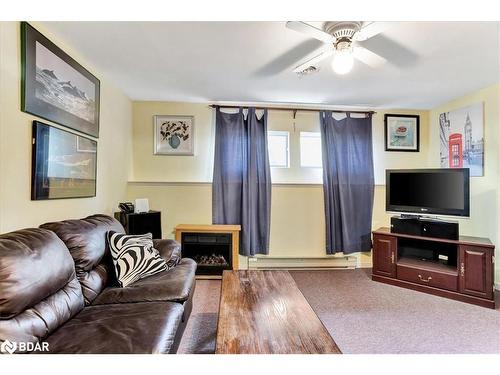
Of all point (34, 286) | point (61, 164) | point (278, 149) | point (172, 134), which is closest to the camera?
point (34, 286)

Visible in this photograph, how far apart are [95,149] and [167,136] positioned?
1.16 meters

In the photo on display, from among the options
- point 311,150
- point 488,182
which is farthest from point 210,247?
point 488,182

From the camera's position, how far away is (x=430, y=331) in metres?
2.08

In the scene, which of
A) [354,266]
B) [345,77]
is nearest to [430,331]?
[354,266]

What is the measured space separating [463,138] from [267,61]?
9.20 ft

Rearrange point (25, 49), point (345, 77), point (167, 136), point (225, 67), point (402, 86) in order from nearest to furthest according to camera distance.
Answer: point (25, 49) → point (225, 67) → point (345, 77) → point (402, 86) → point (167, 136)

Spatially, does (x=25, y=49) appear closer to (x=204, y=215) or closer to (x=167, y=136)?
(x=167, y=136)

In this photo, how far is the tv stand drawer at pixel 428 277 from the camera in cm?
272

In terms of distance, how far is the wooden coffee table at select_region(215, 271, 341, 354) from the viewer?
1.19 m

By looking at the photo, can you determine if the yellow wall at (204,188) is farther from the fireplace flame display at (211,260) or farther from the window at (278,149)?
the fireplace flame display at (211,260)

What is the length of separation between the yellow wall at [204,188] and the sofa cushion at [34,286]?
2051 millimetres

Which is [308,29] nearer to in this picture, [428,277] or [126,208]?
[126,208]

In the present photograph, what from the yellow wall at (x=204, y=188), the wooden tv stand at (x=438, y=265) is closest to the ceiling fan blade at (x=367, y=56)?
the yellow wall at (x=204, y=188)

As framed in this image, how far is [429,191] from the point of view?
10.1ft
